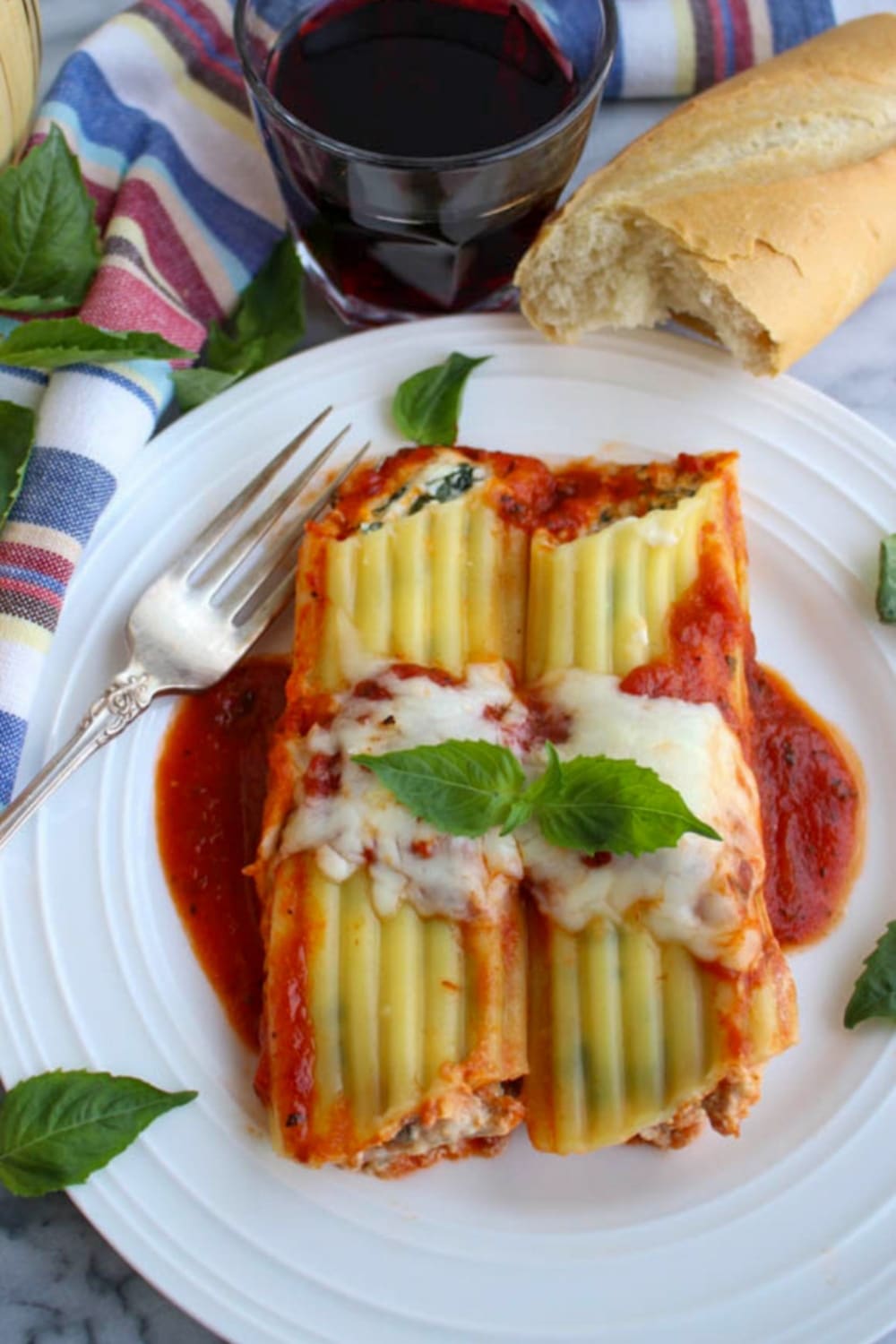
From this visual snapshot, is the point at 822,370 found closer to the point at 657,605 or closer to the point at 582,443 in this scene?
the point at 582,443

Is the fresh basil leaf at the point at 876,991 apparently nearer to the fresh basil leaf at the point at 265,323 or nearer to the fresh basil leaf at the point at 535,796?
the fresh basil leaf at the point at 535,796

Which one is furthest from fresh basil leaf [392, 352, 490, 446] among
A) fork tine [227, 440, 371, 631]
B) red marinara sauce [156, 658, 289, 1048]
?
red marinara sauce [156, 658, 289, 1048]

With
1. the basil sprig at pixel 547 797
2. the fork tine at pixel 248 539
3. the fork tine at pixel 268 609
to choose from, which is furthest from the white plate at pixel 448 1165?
the basil sprig at pixel 547 797

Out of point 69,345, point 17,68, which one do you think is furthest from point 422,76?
point 69,345

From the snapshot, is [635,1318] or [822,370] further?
[822,370]

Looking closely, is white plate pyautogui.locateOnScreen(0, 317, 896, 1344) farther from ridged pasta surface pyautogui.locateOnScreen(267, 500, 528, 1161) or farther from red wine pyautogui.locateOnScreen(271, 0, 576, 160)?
red wine pyautogui.locateOnScreen(271, 0, 576, 160)

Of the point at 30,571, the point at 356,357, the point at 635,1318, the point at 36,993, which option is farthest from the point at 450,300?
the point at 635,1318

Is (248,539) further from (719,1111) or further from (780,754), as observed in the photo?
(719,1111)
